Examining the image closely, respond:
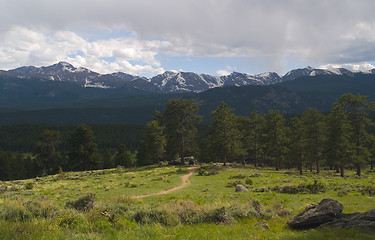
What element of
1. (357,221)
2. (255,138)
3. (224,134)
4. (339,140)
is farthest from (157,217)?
(255,138)

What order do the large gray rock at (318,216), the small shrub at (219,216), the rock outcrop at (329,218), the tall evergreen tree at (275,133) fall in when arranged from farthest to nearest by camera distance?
the tall evergreen tree at (275,133), the small shrub at (219,216), the large gray rock at (318,216), the rock outcrop at (329,218)

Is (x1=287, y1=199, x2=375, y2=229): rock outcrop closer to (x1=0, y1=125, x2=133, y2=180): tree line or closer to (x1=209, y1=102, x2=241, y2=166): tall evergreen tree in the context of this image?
(x1=209, y1=102, x2=241, y2=166): tall evergreen tree

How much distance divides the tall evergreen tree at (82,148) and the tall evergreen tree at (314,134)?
5960cm

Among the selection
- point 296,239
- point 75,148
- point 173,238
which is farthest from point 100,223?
point 75,148

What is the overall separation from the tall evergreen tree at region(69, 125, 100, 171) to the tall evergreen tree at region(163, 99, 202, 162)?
26.8m

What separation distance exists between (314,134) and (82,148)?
6263cm

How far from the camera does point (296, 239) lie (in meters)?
11.1

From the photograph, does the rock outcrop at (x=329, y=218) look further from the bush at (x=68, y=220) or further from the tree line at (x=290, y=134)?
the tree line at (x=290, y=134)

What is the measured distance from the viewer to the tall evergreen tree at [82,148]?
232 ft

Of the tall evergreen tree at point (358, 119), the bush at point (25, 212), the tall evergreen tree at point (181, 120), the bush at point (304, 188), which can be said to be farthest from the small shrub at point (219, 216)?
the tall evergreen tree at point (181, 120)

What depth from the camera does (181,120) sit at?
61.4m

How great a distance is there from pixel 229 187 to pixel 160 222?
18.9 meters

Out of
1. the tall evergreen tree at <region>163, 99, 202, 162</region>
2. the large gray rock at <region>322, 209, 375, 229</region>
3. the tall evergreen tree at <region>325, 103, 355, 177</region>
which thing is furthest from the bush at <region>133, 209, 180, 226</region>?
the tall evergreen tree at <region>163, 99, 202, 162</region>

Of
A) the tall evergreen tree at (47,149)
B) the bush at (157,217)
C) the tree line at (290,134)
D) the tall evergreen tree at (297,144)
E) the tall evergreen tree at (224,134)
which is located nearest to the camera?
the bush at (157,217)
